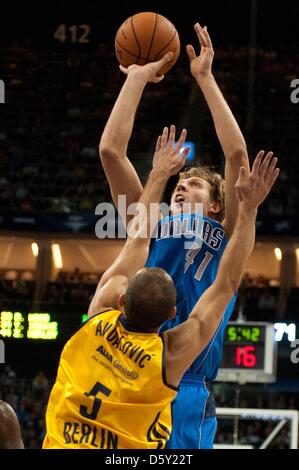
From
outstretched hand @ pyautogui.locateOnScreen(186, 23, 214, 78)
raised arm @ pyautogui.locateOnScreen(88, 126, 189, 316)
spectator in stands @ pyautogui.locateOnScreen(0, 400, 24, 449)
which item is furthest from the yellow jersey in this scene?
outstretched hand @ pyautogui.locateOnScreen(186, 23, 214, 78)

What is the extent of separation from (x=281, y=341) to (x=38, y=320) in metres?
4.48

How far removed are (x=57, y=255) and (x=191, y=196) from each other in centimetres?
1795

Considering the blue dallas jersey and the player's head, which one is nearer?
the blue dallas jersey

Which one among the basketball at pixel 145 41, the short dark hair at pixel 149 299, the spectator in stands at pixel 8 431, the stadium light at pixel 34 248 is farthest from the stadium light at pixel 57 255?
the spectator in stands at pixel 8 431

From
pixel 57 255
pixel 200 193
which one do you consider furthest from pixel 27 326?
pixel 200 193

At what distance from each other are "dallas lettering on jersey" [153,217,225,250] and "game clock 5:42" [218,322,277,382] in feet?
20.8

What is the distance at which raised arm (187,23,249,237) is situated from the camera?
4305 millimetres

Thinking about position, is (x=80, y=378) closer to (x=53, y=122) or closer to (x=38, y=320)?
(x=38, y=320)

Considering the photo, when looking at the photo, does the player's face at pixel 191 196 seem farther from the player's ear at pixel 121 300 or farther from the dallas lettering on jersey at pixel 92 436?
the dallas lettering on jersey at pixel 92 436

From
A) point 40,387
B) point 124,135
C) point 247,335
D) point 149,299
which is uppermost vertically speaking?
point 124,135

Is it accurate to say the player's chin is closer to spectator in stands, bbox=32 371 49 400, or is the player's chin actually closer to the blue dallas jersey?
the blue dallas jersey

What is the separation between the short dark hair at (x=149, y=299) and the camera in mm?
3354

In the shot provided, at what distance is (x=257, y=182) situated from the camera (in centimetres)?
374

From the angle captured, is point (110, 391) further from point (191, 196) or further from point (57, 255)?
point (57, 255)
